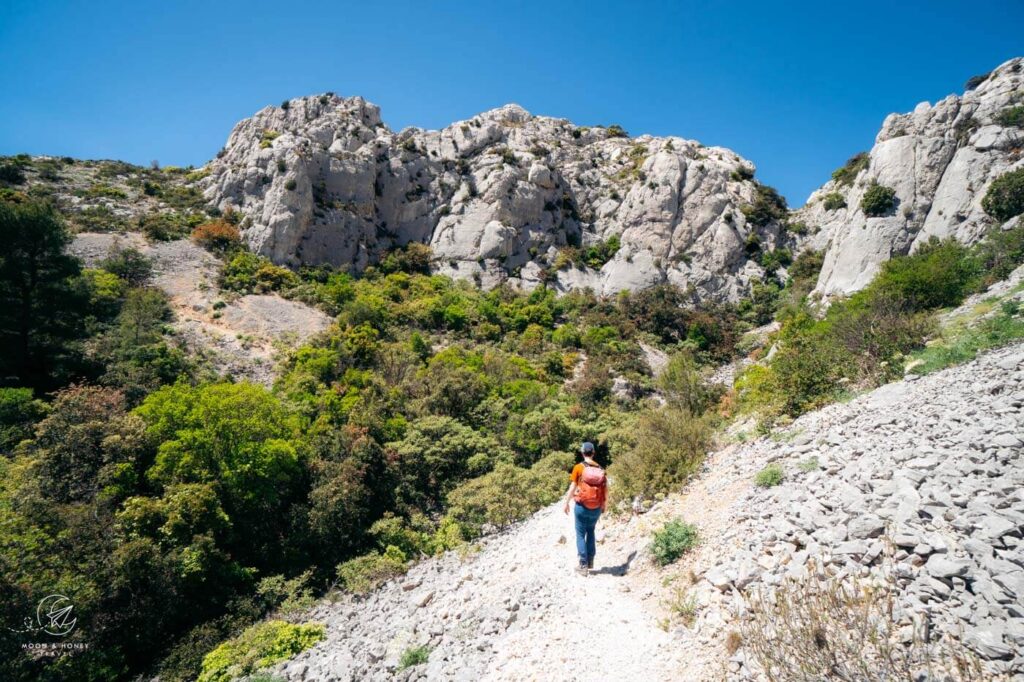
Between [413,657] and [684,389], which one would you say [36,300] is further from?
[684,389]

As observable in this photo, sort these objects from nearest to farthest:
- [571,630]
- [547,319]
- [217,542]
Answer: [571,630] < [217,542] < [547,319]

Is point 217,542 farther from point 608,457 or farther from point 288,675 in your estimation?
point 608,457

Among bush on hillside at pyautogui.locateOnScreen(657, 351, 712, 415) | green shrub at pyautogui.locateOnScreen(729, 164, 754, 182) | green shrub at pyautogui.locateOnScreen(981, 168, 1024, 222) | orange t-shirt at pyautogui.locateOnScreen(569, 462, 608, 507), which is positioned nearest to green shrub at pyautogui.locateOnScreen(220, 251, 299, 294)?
bush on hillside at pyautogui.locateOnScreen(657, 351, 712, 415)

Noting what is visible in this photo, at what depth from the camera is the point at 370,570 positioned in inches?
486

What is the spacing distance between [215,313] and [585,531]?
108 ft

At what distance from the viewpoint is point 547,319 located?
39.8 m

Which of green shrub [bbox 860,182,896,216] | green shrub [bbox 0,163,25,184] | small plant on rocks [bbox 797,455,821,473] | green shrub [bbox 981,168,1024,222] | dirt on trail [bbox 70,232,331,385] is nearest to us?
small plant on rocks [bbox 797,455,821,473]

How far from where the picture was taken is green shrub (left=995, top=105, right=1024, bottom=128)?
81.4 feet

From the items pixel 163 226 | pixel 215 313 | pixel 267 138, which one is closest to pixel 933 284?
pixel 215 313

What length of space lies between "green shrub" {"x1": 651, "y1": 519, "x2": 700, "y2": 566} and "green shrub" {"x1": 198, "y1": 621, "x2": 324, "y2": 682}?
771 centimetres

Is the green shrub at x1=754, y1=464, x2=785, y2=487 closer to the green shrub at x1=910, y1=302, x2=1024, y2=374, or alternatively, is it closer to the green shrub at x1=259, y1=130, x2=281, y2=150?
the green shrub at x1=910, y1=302, x2=1024, y2=374

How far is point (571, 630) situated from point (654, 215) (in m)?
48.2

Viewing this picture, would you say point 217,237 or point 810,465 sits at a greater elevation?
point 217,237

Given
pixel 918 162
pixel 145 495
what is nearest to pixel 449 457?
pixel 145 495
